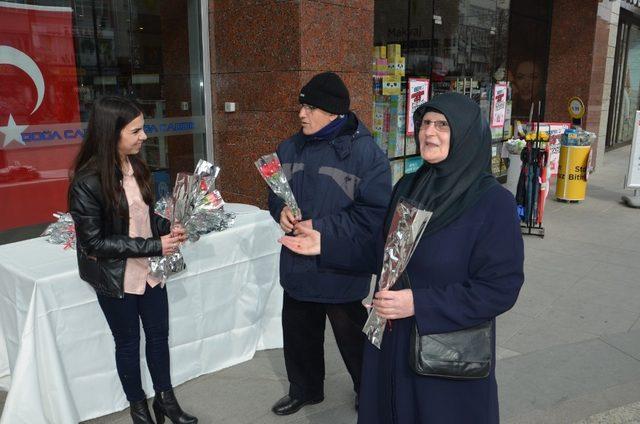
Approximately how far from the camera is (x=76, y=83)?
4875mm

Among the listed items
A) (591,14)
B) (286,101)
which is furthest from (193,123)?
(591,14)

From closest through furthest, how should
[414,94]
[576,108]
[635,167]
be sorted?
[414,94], [635,167], [576,108]

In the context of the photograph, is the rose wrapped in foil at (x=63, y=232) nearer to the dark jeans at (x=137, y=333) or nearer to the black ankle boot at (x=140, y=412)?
the dark jeans at (x=137, y=333)

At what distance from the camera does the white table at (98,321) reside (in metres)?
2.98

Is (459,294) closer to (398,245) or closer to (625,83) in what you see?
(398,245)

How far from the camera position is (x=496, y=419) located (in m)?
2.14

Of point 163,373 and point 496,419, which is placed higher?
point 496,419

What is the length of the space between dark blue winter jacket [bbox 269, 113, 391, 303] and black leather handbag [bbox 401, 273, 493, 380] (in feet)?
3.22

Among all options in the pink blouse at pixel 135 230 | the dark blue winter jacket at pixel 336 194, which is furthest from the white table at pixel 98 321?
the dark blue winter jacket at pixel 336 194

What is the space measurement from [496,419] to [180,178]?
1875 millimetres

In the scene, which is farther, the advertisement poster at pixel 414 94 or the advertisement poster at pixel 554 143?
the advertisement poster at pixel 554 143

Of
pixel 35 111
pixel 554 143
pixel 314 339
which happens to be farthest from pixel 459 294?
pixel 554 143

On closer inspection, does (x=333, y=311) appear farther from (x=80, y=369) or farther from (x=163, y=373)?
(x=80, y=369)

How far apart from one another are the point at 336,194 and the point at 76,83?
3.10 metres
